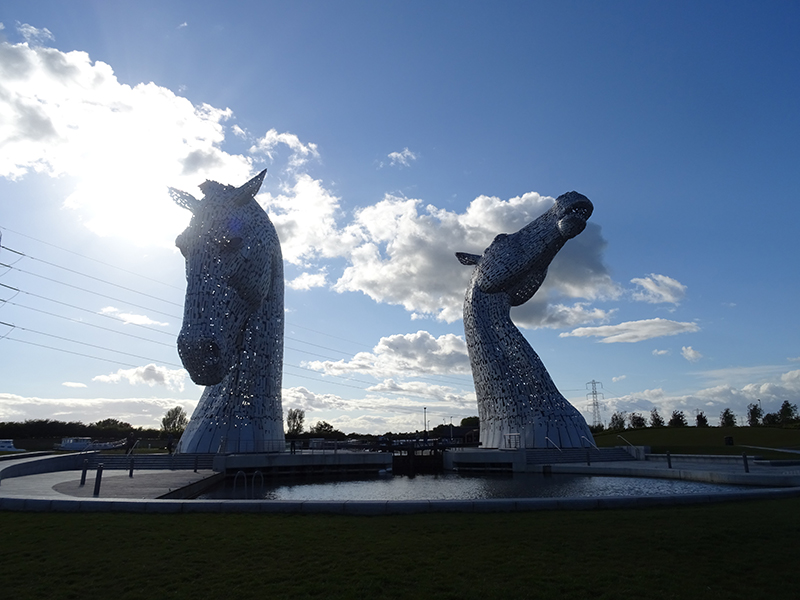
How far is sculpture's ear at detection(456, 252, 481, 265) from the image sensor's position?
2558 cm

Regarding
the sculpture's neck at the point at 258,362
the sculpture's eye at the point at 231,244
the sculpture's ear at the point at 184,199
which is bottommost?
the sculpture's neck at the point at 258,362

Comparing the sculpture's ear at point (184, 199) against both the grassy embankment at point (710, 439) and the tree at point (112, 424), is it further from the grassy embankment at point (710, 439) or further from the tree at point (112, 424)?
the tree at point (112, 424)

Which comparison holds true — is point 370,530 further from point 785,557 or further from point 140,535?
point 785,557

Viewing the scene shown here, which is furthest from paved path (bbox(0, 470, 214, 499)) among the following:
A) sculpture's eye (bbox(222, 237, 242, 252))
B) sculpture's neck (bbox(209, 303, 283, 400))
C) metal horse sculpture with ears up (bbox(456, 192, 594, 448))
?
metal horse sculpture with ears up (bbox(456, 192, 594, 448))

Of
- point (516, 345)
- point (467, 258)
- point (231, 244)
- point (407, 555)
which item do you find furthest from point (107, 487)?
point (467, 258)

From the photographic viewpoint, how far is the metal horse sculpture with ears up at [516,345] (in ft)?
69.4

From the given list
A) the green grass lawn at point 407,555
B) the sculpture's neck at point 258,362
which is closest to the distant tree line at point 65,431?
the sculpture's neck at point 258,362

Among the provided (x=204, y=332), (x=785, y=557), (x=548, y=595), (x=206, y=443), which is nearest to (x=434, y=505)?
(x=548, y=595)

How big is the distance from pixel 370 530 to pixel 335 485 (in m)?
9.61

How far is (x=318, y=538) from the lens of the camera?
6.25m

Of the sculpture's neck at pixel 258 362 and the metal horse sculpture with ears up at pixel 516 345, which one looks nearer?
the sculpture's neck at pixel 258 362

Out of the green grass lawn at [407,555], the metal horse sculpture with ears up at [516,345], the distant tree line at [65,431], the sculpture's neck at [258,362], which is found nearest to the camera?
the green grass lawn at [407,555]

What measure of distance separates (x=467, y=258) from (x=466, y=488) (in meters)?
13.6

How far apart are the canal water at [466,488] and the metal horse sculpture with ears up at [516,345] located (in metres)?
4.37
